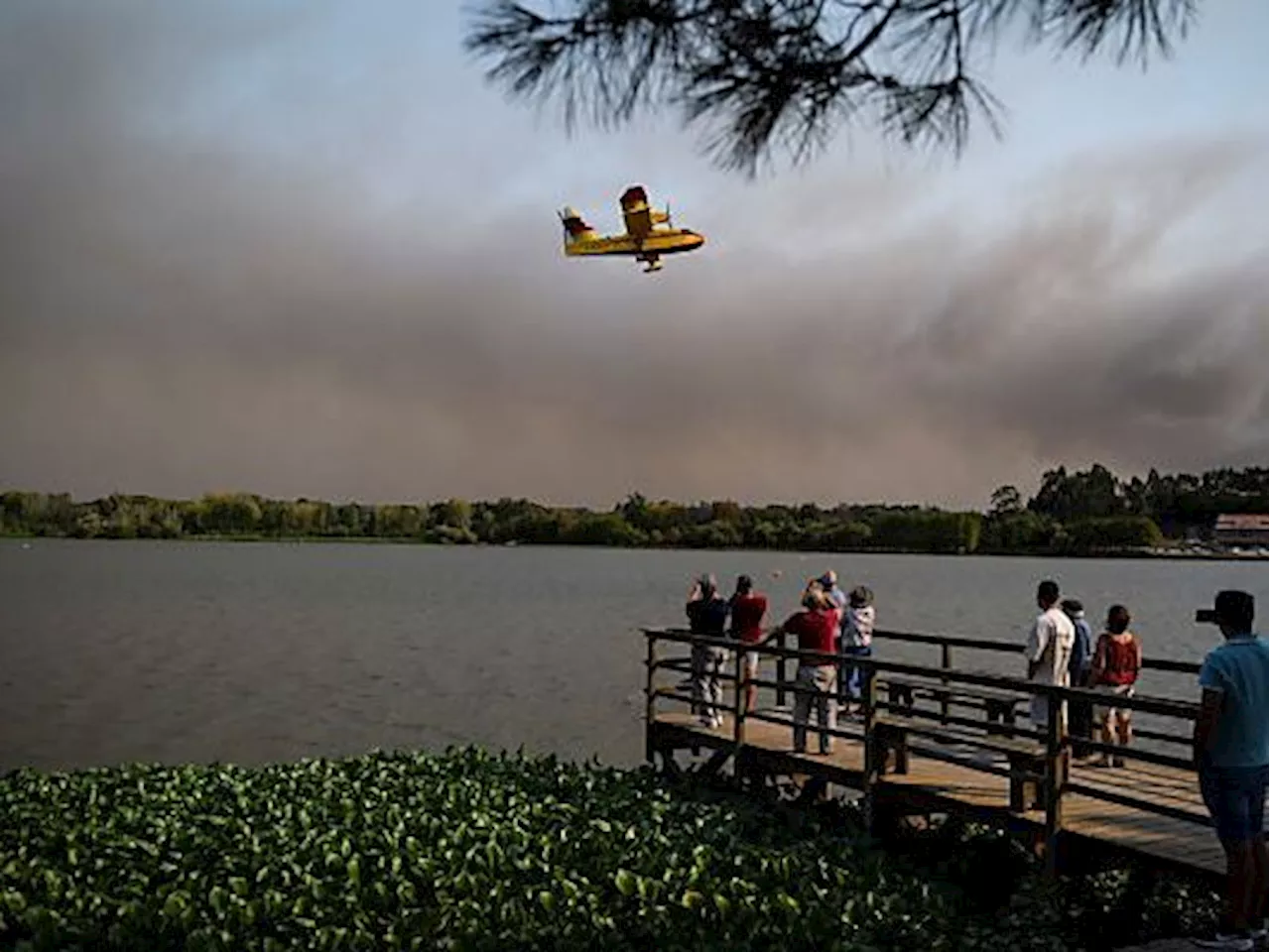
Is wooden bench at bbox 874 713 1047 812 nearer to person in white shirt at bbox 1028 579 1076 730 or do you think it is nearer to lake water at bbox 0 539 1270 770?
person in white shirt at bbox 1028 579 1076 730

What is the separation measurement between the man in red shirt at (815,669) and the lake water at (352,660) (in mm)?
9487

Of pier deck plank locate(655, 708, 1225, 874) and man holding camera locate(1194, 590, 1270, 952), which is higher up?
man holding camera locate(1194, 590, 1270, 952)

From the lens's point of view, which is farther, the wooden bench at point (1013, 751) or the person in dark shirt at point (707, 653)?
the person in dark shirt at point (707, 653)

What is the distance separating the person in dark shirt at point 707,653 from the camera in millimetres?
14516

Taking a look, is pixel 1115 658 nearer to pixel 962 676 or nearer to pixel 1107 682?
pixel 1107 682

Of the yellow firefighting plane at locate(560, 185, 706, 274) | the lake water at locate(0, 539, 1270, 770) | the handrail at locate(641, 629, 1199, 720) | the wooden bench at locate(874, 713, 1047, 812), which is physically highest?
the yellow firefighting plane at locate(560, 185, 706, 274)

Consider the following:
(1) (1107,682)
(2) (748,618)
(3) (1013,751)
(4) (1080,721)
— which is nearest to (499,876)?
(3) (1013,751)

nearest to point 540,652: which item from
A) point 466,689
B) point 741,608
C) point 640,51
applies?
point 466,689

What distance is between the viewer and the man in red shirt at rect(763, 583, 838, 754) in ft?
41.1

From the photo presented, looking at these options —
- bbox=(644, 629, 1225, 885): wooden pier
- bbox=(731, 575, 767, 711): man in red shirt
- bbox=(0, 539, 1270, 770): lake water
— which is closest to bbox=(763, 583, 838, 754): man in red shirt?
bbox=(644, 629, 1225, 885): wooden pier

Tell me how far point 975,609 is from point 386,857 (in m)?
56.4

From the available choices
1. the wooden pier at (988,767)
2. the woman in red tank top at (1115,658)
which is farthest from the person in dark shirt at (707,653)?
the woman in red tank top at (1115,658)

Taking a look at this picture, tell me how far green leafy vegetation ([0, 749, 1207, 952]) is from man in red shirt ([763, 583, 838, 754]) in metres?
0.72

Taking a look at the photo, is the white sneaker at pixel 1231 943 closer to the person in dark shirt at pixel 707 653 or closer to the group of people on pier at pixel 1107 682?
the group of people on pier at pixel 1107 682
